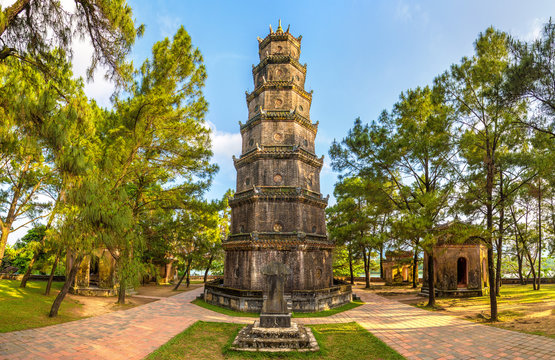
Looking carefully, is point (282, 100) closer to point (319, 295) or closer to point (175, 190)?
point (175, 190)

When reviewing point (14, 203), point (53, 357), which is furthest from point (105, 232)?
point (14, 203)

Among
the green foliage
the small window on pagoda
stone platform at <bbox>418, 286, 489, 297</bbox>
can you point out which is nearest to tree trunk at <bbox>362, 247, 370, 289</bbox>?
stone platform at <bbox>418, 286, 489, 297</bbox>

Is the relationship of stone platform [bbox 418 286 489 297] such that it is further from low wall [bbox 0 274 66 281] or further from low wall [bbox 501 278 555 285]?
low wall [bbox 0 274 66 281]

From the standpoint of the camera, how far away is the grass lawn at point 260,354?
8.48 m

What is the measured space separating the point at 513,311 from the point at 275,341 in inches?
504

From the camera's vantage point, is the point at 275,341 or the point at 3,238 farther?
the point at 3,238

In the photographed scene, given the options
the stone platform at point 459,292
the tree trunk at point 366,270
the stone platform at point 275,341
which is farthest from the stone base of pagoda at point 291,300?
the tree trunk at point 366,270

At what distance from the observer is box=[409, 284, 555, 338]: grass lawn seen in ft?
36.1

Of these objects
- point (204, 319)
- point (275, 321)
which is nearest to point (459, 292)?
point (275, 321)

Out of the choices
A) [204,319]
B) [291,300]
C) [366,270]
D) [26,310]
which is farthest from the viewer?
[366,270]

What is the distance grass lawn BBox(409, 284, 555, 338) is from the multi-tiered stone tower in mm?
6492

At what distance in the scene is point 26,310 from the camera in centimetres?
1202

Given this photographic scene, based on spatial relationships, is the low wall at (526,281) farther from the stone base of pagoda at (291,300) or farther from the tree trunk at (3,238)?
the tree trunk at (3,238)

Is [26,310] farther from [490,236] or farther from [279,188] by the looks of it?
[490,236]
